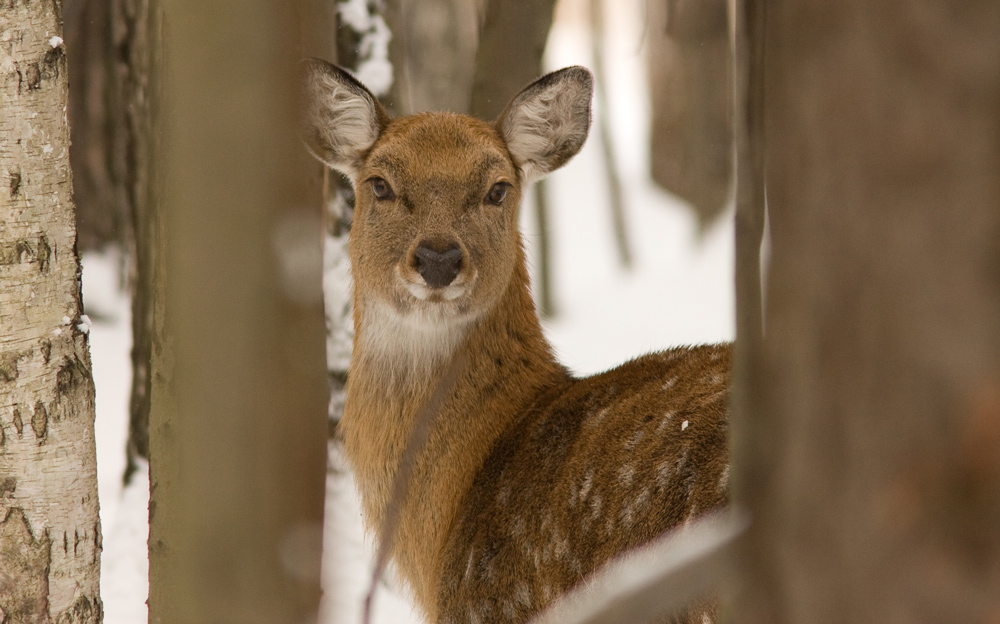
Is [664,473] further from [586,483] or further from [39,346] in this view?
[39,346]

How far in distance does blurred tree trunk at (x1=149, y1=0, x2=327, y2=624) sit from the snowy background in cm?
19

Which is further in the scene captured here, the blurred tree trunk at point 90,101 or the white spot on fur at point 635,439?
the blurred tree trunk at point 90,101

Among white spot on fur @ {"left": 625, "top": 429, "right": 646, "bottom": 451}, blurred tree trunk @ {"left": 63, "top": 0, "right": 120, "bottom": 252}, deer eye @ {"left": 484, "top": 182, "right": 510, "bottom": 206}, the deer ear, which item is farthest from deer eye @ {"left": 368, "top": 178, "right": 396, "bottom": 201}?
blurred tree trunk @ {"left": 63, "top": 0, "right": 120, "bottom": 252}

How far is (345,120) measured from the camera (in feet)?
15.8

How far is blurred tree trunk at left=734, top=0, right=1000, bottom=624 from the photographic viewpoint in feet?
2.69

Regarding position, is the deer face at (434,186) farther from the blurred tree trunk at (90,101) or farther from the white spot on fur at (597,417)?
the blurred tree trunk at (90,101)

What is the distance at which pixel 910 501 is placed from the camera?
34.0 inches

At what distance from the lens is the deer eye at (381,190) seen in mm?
4629

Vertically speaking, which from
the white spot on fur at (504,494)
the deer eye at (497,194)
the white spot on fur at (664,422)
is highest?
the deer eye at (497,194)

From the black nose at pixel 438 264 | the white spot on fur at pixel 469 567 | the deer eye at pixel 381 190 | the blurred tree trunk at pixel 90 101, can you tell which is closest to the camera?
the white spot on fur at pixel 469 567

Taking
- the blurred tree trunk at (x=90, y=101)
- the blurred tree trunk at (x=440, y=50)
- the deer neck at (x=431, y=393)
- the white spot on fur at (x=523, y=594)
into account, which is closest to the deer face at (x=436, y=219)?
the deer neck at (x=431, y=393)

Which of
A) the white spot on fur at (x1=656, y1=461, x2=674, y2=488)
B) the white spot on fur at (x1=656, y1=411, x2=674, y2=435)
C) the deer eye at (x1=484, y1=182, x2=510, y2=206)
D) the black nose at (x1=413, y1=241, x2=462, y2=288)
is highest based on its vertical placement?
the deer eye at (x1=484, y1=182, x2=510, y2=206)

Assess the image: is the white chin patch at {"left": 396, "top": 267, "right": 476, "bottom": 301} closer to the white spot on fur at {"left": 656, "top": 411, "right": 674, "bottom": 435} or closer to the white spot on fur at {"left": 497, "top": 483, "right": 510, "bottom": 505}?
the white spot on fur at {"left": 497, "top": 483, "right": 510, "bottom": 505}

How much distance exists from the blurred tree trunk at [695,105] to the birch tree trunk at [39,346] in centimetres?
1365
